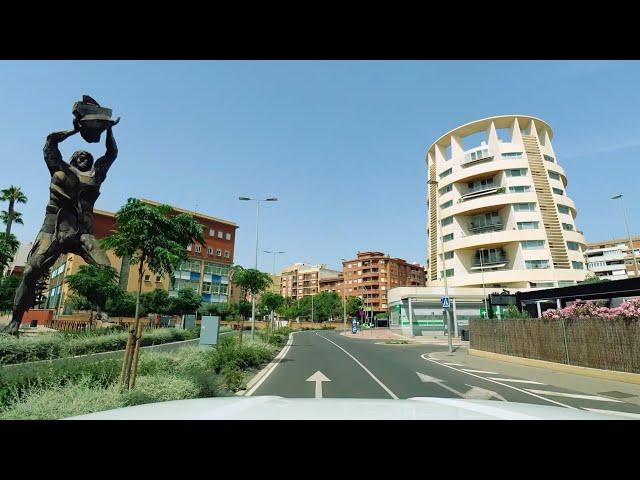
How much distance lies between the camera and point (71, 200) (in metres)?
25.0

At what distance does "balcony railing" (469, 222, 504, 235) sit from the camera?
5147 centimetres

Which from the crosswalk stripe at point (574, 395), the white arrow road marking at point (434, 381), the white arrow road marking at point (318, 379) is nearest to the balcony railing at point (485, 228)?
the white arrow road marking at point (434, 381)

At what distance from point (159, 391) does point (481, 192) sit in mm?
54469

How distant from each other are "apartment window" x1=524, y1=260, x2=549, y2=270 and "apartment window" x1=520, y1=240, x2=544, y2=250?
1.86m

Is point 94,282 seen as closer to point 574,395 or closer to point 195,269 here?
point 574,395

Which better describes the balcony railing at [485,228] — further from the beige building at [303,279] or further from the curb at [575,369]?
the beige building at [303,279]

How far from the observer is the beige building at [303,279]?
5610 inches

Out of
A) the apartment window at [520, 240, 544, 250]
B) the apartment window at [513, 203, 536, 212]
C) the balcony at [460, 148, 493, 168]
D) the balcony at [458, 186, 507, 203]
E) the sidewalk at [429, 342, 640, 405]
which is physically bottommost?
the sidewalk at [429, 342, 640, 405]

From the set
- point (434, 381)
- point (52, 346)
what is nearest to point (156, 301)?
point (52, 346)

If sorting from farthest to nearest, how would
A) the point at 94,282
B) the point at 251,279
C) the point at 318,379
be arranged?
the point at 94,282, the point at 251,279, the point at 318,379

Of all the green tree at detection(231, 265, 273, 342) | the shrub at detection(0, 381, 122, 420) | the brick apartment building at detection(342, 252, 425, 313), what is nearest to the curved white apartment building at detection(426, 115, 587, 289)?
the green tree at detection(231, 265, 273, 342)

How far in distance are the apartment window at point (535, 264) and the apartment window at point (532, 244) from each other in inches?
73.3

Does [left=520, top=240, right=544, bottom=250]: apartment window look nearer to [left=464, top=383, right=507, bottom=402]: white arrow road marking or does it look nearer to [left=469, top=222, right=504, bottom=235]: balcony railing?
[left=469, top=222, right=504, bottom=235]: balcony railing

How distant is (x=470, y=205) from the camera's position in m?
51.7
